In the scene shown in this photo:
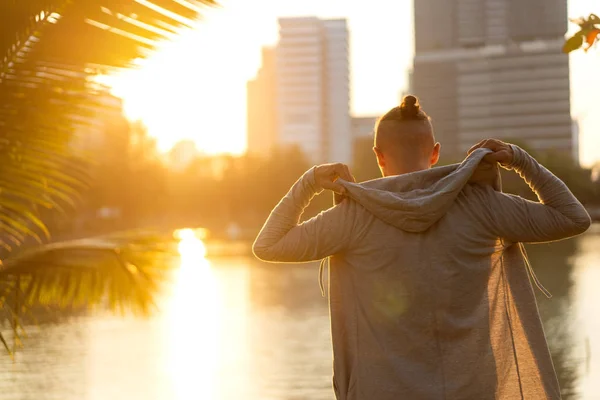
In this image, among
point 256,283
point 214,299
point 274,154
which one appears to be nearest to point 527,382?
point 214,299

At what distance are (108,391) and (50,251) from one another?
862cm

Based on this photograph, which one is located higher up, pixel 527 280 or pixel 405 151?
pixel 405 151

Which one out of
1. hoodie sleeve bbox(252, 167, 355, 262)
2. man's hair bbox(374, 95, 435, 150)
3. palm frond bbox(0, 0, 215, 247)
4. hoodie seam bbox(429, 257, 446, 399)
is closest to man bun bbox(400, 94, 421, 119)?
man's hair bbox(374, 95, 435, 150)

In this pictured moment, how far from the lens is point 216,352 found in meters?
14.5

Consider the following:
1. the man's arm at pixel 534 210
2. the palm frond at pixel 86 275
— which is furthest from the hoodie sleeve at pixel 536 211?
the palm frond at pixel 86 275

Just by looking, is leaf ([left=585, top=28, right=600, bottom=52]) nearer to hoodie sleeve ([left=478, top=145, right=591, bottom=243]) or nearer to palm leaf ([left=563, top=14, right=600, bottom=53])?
palm leaf ([left=563, top=14, right=600, bottom=53])

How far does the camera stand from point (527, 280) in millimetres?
2502

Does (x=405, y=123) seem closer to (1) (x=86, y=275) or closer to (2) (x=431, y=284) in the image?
(2) (x=431, y=284)

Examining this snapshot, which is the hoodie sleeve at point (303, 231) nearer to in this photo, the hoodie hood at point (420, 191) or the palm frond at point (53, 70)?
the hoodie hood at point (420, 191)

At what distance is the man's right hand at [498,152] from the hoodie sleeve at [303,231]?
0.37 metres

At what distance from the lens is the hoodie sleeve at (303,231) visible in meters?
2.39

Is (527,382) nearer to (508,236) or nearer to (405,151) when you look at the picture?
(508,236)

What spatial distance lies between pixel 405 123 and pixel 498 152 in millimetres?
247

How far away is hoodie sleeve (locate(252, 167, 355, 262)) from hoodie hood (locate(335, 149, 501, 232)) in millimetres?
68
